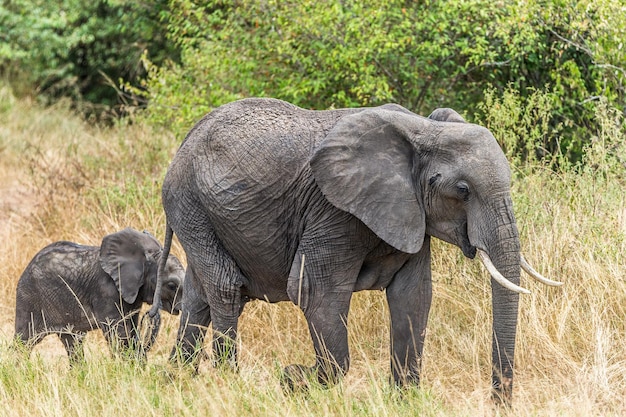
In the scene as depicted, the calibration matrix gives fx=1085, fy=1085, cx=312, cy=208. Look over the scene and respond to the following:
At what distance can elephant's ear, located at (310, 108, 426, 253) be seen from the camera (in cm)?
518

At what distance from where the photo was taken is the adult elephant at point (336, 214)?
5082 millimetres

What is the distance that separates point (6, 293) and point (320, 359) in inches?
155

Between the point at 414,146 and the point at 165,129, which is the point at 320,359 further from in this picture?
the point at 165,129

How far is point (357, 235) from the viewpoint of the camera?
535 centimetres

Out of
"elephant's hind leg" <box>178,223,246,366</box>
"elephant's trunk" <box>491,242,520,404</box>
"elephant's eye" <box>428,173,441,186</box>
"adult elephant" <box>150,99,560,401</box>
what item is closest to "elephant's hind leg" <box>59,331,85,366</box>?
"adult elephant" <box>150,99,560,401</box>

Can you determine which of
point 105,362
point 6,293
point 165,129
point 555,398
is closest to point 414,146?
point 555,398

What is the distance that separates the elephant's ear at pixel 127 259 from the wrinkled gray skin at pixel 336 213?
914mm

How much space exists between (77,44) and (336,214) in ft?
47.0

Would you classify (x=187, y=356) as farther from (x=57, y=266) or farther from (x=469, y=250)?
(x=469, y=250)

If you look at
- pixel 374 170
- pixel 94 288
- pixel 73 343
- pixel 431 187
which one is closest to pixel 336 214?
pixel 374 170

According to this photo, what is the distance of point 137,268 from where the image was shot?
272 inches

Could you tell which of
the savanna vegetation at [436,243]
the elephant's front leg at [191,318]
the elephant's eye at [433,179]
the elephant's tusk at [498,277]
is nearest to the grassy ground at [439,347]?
the savanna vegetation at [436,243]

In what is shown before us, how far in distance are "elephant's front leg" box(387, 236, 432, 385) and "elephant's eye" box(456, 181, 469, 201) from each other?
0.47 metres

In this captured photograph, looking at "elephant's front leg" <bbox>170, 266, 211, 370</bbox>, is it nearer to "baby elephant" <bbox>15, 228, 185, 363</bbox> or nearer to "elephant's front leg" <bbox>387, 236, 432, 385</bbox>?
"baby elephant" <bbox>15, 228, 185, 363</bbox>
